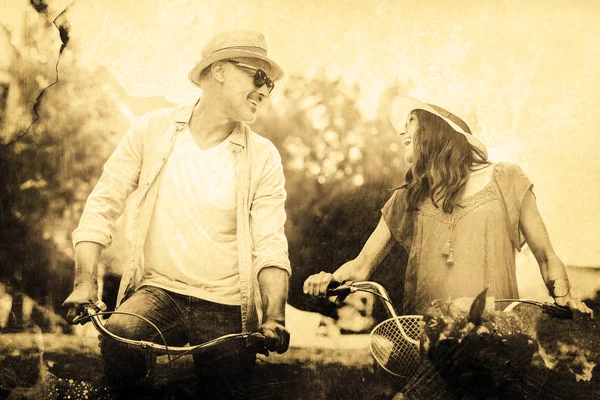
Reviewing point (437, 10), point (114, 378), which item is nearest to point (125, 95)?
point (114, 378)

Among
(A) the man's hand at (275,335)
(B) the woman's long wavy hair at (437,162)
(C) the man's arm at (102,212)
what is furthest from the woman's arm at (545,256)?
(C) the man's arm at (102,212)

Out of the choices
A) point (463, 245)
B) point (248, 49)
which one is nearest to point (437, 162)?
point (463, 245)

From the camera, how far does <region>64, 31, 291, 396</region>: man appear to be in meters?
4.54

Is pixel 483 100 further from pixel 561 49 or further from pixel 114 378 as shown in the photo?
pixel 114 378

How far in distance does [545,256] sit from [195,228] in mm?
2047

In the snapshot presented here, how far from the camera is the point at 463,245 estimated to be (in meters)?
4.74

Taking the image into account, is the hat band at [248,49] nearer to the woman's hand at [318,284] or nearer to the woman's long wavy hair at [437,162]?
the woman's long wavy hair at [437,162]

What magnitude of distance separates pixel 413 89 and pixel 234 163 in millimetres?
1201

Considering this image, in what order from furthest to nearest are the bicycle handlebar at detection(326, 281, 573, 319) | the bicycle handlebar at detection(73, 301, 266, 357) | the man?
the bicycle handlebar at detection(326, 281, 573, 319) < the man < the bicycle handlebar at detection(73, 301, 266, 357)

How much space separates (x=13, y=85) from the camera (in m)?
5.02

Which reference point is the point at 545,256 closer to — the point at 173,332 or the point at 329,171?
the point at 329,171

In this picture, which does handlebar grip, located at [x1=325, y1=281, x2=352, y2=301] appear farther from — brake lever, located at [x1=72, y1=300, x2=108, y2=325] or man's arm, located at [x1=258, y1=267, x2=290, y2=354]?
brake lever, located at [x1=72, y1=300, x2=108, y2=325]

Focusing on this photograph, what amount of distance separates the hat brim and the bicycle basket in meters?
1.58

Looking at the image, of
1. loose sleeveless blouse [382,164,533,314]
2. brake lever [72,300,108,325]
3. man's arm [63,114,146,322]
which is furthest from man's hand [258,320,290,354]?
man's arm [63,114,146,322]
